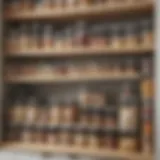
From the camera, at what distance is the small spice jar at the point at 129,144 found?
5.50ft

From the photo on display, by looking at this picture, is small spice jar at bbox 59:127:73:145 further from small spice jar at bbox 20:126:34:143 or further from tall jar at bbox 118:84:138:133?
tall jar at bbox 118:84:138:133

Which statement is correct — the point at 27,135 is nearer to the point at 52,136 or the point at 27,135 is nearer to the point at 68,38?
the point at 52,136

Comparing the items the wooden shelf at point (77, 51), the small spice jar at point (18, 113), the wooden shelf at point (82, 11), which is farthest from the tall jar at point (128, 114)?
the small spice jar at point (18, 113)

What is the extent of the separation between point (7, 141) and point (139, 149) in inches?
32.3

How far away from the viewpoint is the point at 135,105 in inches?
67.0

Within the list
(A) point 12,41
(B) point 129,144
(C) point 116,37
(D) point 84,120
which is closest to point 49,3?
(A) point 12,41

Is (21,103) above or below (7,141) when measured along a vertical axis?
above

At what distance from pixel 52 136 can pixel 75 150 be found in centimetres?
18

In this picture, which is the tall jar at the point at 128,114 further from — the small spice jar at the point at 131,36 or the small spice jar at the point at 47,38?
the small spice jar at the point at 47,38

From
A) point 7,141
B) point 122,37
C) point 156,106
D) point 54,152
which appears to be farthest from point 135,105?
point 7,141

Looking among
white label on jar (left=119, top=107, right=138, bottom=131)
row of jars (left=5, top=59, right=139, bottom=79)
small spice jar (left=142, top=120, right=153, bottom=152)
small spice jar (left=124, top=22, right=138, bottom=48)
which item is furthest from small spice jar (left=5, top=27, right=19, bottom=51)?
small spice jar (left=142, top=120, right=153, bottom=152)

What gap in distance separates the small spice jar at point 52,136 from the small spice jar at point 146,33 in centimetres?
71

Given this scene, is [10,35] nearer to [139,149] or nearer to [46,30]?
[46,30]

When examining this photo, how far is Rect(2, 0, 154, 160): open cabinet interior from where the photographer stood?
1.71 m
